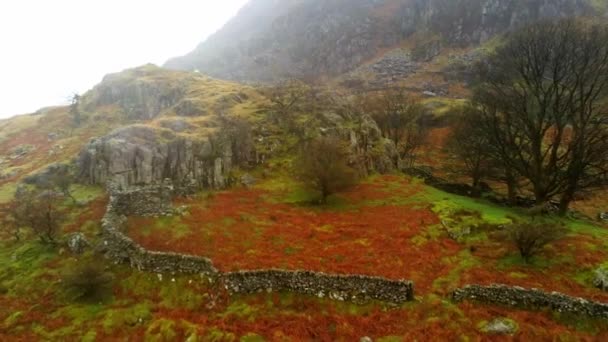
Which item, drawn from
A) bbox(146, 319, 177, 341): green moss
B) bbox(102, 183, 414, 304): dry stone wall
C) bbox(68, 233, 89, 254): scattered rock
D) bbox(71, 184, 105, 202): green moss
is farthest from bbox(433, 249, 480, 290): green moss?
bbox(71, 184, 105, 202): green moss

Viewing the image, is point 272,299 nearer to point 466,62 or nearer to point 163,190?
point 163,190

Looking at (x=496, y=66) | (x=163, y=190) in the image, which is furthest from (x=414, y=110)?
(x=163, y=190)

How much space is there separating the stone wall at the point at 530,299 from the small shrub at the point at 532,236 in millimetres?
5055

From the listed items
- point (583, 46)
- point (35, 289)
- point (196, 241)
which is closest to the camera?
point (35, 289)

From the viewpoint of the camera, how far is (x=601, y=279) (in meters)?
21.2

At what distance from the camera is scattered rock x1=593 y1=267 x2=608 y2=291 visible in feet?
68.5

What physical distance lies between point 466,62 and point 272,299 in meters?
150

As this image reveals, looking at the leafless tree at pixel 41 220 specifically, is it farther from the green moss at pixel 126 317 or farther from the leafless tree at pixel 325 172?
the leafless tree at pixel 325 172

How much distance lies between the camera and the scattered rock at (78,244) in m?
28.9

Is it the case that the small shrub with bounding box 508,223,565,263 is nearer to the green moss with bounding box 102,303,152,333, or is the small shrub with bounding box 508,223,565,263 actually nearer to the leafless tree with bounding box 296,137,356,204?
the leafless tree with bounding box 296,137,356,204

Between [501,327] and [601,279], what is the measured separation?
25.2 feet

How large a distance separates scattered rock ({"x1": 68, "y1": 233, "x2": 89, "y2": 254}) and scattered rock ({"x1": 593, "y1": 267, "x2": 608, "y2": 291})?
1327 inches

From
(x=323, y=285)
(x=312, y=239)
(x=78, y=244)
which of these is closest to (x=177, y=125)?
(x=78, y=244)

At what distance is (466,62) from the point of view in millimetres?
148000
